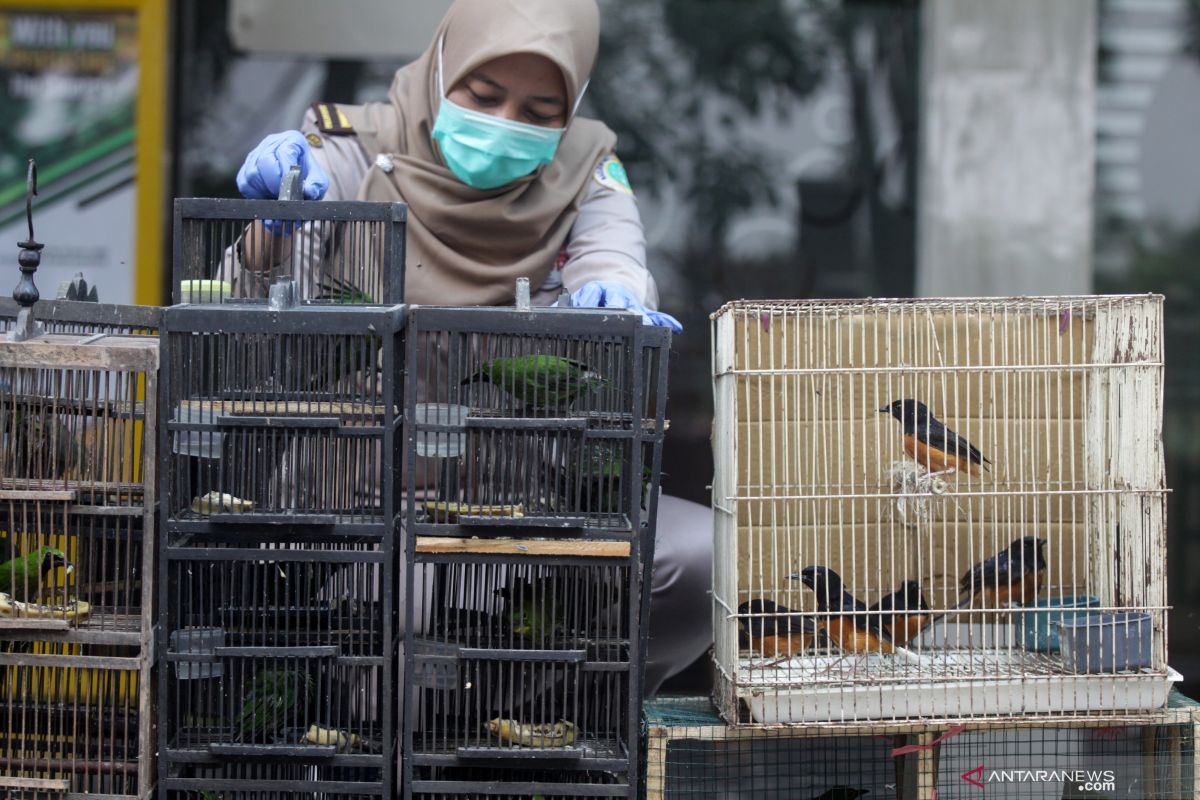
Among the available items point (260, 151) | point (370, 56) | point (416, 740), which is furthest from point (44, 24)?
point (416, 740)

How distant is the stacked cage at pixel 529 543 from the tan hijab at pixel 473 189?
0.66 metres

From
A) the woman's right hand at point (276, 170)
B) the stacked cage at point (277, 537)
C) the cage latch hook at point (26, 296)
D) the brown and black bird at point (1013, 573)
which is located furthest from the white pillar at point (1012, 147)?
the cage latch hook at point (26, 296)

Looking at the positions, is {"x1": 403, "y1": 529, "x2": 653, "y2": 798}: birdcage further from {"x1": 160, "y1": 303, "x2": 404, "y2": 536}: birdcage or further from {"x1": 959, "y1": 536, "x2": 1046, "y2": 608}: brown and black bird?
{"x1": 959, "y1": 536, "x2": 1046, "y2": 608}: brown and black bird

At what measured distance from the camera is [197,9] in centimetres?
440

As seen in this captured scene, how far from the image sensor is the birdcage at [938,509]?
2221 millimetres

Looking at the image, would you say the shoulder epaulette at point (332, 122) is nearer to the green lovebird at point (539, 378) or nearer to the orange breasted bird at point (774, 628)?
the green lovebird at point (539, 378)

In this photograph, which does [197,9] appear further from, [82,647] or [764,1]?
[82,647]

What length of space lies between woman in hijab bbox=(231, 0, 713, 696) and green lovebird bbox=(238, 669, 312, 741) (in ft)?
2.82

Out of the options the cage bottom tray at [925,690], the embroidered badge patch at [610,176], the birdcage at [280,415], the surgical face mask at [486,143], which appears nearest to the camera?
the birdcage at [280,415]

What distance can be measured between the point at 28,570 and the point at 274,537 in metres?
0.40

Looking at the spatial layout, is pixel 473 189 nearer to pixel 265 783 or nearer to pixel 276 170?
pixel 276 170

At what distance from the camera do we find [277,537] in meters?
1.93

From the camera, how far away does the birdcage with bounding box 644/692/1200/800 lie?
2230 mm

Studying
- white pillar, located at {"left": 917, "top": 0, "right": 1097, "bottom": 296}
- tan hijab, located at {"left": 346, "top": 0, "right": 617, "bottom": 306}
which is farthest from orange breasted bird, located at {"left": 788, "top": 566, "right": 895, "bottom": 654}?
white pillar, located at {"left": 917, "top": 0, "right": 1097, "bottom": 296}
